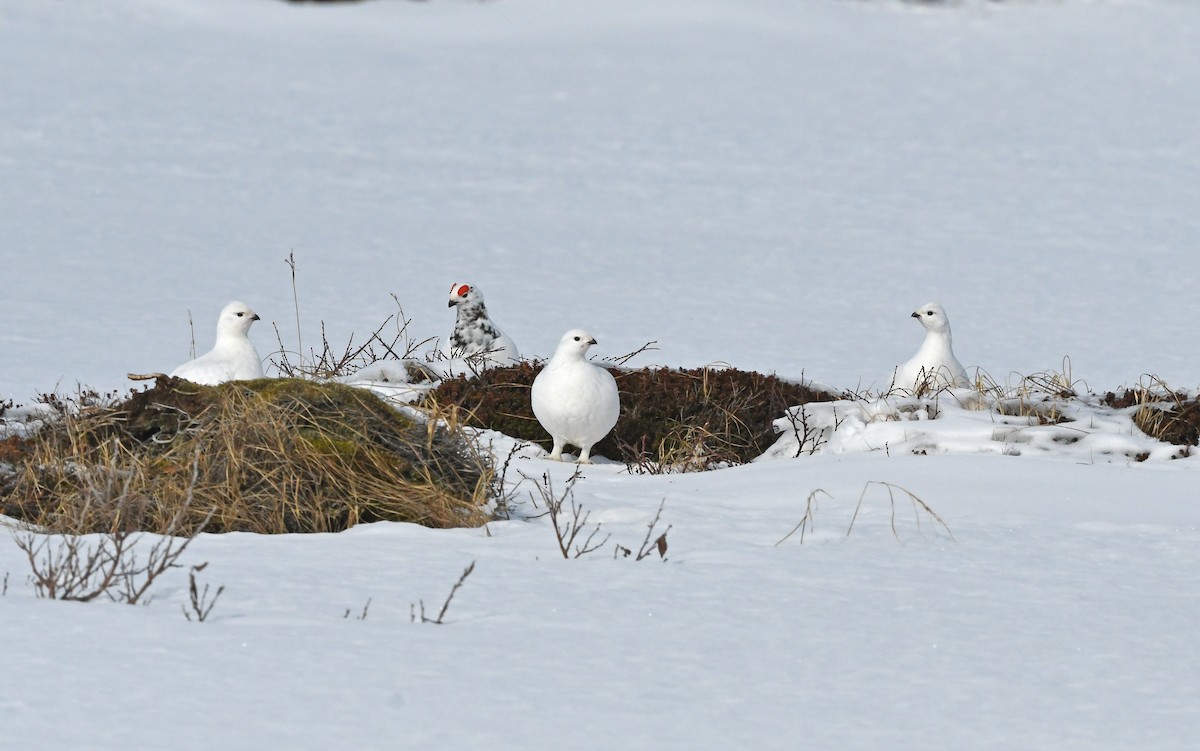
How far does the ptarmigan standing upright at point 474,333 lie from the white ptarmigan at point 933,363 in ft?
7.91

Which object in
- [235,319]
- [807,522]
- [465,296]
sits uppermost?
[465,296]

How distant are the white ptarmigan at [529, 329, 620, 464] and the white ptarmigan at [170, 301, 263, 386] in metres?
1.47

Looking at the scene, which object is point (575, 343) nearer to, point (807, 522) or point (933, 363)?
point (807, 522)

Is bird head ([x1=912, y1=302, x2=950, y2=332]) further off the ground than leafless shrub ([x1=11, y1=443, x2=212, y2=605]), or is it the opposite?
bird head ([x1=912, y1=302, x2=950, y2=332])

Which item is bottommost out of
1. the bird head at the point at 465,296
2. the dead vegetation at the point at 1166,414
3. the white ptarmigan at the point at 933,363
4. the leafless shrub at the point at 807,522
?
the leafless shrub at the point at 807,522

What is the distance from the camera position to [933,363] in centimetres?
844

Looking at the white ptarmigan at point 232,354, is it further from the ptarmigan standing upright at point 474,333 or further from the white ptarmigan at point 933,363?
the white ptarmigan at point 933,363

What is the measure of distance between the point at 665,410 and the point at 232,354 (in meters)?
2.31

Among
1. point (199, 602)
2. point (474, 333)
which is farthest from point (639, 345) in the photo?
point (199, 602)

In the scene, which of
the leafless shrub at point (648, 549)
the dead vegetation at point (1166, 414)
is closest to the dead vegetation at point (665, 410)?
the dead vegetation at point (1166, 414)

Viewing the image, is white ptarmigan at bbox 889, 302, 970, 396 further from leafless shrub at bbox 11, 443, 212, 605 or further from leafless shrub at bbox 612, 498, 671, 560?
leafless shrub at bbox 11, 443, 212, 605

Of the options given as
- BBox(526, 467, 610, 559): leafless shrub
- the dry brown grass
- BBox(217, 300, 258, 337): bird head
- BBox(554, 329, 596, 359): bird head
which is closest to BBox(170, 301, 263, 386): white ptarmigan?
BBox(217, 300, 258, 337): bird head

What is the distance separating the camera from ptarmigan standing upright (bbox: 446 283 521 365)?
8912mm

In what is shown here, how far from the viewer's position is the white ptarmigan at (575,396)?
6.70 metres
